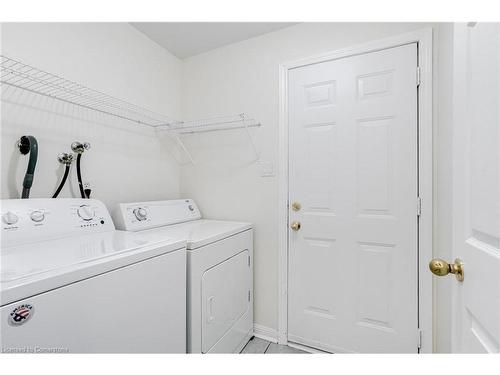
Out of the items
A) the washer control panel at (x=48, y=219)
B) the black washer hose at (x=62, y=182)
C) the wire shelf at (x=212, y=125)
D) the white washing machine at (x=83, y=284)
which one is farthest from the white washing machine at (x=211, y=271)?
the wire shelf at (x=212, y=125)

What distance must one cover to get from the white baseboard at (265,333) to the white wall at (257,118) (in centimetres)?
4

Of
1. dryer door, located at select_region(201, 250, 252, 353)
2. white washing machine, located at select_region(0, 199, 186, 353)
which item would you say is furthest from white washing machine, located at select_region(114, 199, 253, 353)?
white washing machine, located at select_region(0, 199, 186, 353)

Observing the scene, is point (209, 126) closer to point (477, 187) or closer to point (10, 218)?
point (10, 218)

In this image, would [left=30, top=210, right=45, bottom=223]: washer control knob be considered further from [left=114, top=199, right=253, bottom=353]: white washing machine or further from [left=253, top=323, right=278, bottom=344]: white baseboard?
[left=253, top=323, right=278, bottom=344]: white baseboard

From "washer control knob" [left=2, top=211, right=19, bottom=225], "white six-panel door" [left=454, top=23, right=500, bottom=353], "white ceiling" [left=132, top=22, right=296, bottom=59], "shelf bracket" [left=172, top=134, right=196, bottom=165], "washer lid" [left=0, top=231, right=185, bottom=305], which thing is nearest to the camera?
"white six-panel door" [left=454, top=23, right=500, bottom=353]

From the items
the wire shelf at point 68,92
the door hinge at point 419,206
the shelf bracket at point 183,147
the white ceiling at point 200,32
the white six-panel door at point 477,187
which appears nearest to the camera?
the white six-panel door at point 477,187

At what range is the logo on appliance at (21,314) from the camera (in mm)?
684

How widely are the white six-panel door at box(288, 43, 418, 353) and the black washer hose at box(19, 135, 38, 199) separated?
1.59m

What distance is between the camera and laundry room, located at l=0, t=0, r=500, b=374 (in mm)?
767

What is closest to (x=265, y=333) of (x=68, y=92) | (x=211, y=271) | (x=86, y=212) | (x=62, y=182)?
(x=211, y=271)

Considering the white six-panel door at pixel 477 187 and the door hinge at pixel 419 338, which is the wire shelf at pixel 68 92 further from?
the door hinge at pixel 419 338

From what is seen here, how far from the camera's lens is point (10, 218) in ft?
3.72
